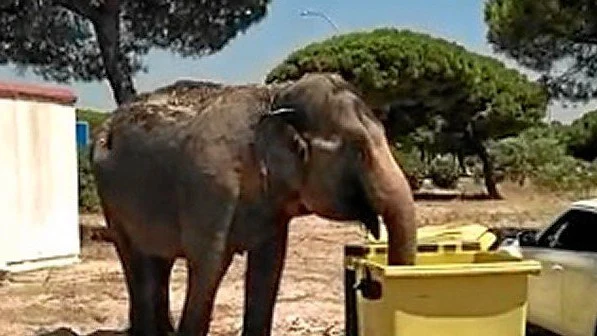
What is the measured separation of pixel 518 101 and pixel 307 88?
96.9 feet

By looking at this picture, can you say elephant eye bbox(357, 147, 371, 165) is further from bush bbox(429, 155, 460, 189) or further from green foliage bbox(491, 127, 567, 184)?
green foliage bbox(491, 127, 567, 184)

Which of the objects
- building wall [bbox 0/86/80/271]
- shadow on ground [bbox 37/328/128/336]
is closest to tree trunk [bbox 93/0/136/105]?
building wall [bbox 0/86/80/271]

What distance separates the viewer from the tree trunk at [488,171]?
36.9 m

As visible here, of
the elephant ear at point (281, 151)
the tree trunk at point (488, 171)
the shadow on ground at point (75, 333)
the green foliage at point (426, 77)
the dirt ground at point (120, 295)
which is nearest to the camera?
the elephant ear at point (281, 151)

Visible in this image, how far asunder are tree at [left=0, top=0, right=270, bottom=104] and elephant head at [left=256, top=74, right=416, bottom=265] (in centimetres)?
1488

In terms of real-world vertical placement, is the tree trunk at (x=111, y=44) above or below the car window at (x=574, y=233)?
above

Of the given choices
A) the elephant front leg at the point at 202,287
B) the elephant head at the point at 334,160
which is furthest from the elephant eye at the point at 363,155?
the elephant front leg at the point at 202,287

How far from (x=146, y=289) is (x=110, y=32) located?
13523mm

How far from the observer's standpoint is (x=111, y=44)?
23.7 metres

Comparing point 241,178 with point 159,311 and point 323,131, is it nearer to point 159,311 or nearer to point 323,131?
point 323,131

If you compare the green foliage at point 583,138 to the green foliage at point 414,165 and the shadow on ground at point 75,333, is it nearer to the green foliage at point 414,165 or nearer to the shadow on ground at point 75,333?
the green foliage at point 414,165

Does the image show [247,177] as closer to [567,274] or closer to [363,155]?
[363,155]

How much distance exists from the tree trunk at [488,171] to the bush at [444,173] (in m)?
2.18

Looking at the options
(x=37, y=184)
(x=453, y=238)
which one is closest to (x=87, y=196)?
(x=37, y=184)
